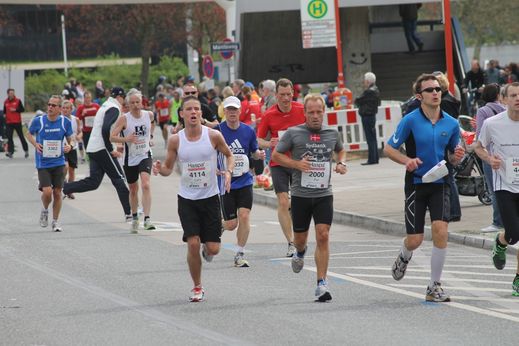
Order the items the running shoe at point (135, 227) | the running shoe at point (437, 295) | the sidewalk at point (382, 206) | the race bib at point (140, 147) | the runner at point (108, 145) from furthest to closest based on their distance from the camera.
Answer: the runner at point (108, 145), the running shoe at point (135, 227), the race bib at point (140, 147), the sidewalk at point (382, 206), the running shoe at point (437, 295)

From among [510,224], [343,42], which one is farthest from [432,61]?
[510,224]

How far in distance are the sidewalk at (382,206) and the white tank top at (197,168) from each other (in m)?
4.62

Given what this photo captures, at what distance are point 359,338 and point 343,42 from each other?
30460mm

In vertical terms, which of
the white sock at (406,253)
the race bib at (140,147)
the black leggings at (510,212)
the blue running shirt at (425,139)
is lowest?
the white sock at (406,253)

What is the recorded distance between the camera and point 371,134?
1117 inches

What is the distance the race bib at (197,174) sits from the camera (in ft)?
39.0

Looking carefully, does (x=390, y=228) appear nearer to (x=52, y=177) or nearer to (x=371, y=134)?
(x=52, y=177)

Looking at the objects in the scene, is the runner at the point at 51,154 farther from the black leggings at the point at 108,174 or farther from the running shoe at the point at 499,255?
the running shoe at the point at 499,255

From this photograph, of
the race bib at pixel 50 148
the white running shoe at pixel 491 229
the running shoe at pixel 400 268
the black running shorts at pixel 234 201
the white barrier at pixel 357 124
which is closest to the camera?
the running shoe at pixel 400 268

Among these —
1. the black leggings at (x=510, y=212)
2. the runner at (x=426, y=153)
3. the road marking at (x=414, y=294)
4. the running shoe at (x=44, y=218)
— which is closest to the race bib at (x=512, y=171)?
the black leggings at (x=510, y=212)

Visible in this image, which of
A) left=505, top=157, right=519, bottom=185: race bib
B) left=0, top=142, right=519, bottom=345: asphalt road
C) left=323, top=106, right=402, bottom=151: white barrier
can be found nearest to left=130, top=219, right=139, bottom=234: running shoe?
left=0, top=142, right=519, bottom=345: asphalt road

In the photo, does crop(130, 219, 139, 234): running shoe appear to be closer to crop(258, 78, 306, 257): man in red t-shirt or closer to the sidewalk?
the sidewalk

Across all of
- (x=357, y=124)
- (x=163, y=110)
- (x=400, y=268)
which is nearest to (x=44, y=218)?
(x=400, y=268)

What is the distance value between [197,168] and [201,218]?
0.44 metres
